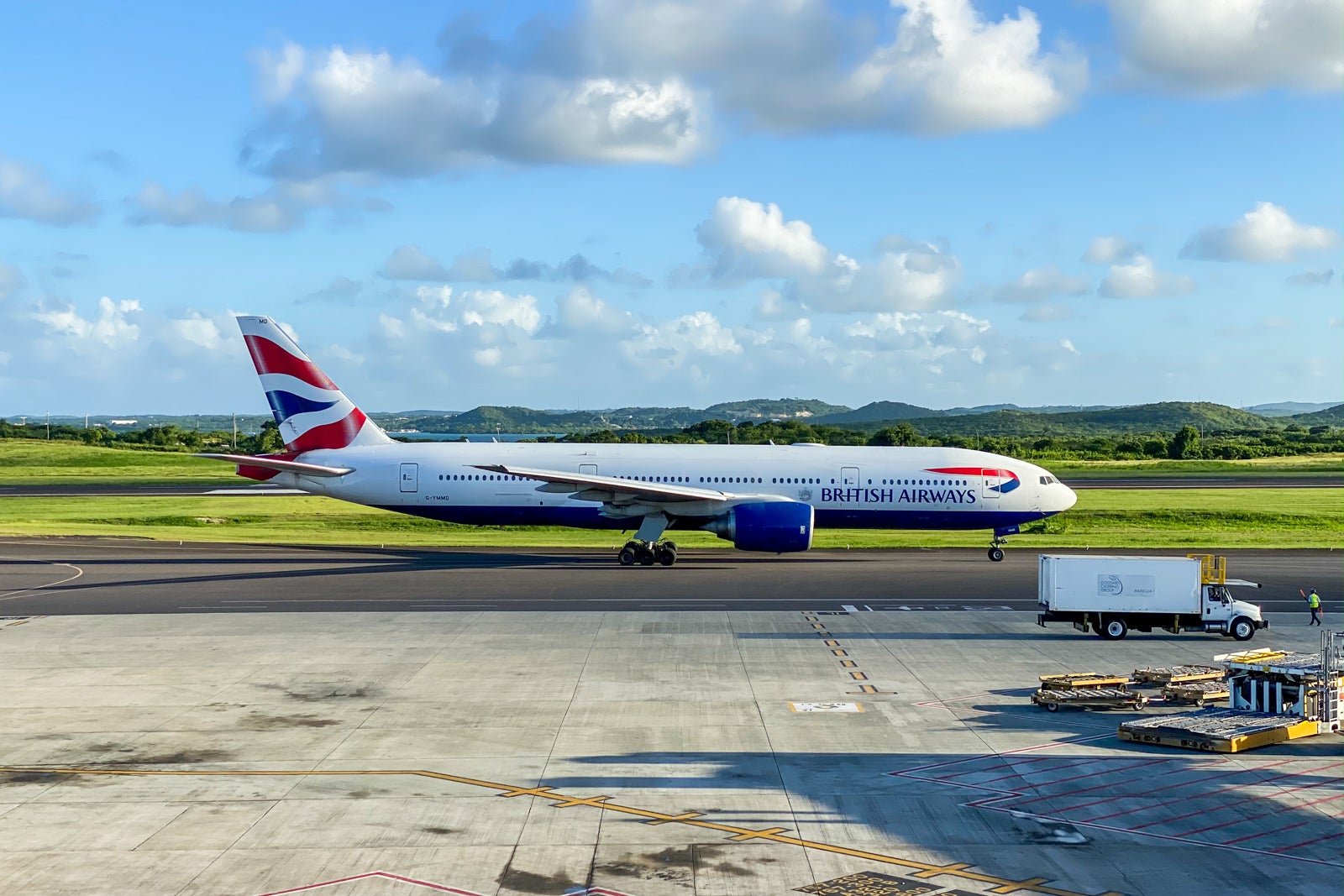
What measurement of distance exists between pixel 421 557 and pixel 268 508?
28.1 m

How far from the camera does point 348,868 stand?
49.4 ft

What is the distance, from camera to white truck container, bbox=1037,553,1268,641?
32.7 metres

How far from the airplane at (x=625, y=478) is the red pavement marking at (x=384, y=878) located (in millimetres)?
33414

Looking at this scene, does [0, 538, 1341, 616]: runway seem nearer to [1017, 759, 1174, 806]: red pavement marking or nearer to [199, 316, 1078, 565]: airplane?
[199, 316, 1078, 565]: airplane

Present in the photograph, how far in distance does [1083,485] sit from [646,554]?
56.5m

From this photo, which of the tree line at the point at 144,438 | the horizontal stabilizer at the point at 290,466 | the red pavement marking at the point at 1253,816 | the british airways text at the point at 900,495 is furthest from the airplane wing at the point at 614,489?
the tree line at the point at 144,438

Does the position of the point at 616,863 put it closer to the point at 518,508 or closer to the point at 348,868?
the point at 348,868

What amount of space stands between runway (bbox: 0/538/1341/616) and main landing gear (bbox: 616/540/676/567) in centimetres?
54

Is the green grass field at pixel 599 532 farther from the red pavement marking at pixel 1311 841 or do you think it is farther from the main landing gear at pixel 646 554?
the red pavement marking at pixel 1311 841

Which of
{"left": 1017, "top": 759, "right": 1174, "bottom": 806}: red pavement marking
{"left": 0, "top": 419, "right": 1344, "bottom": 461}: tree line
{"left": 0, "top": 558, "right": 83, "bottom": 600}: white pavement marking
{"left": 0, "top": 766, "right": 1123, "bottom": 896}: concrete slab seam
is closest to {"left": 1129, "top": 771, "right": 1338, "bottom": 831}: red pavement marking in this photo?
{"left": 1017, "top": 759, "right": 1174, "bottom": 806}: red pavement marking

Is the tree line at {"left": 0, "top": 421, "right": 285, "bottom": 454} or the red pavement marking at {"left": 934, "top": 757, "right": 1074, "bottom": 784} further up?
the tree line at {"left": 0, "top": 421, "right": 285, "bottom": 454}

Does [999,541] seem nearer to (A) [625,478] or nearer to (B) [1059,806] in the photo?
(A) [625,478]

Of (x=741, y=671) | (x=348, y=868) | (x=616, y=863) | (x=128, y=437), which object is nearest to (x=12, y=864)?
(x=348, y=868)

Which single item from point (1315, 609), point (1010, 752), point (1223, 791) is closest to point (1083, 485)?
point (1315, 609)
